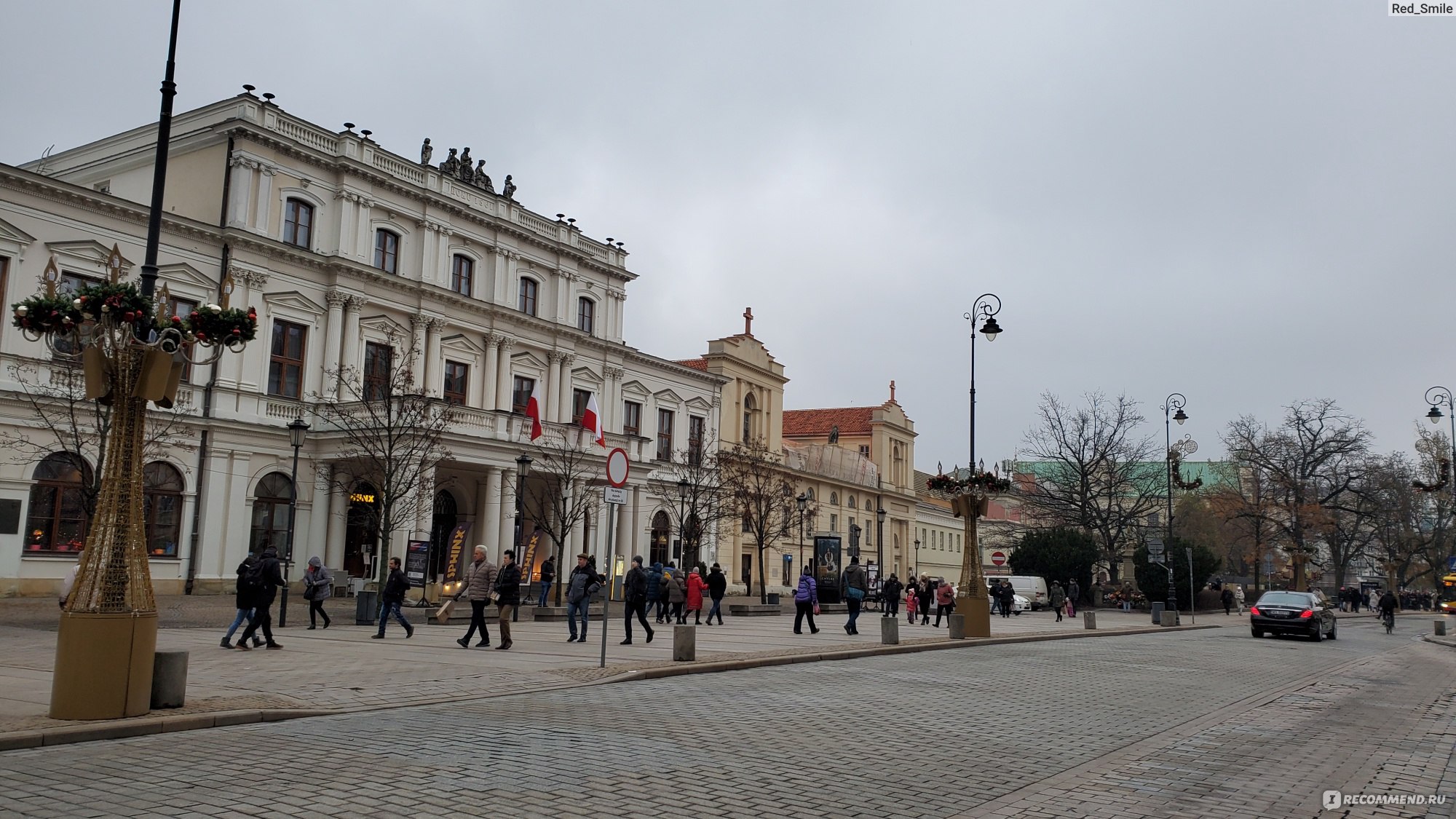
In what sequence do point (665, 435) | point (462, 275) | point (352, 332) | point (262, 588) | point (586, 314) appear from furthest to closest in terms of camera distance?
point (665, 435) < point (586, 314) < point (462, 275) < point (352, 332) < point (262, 588)

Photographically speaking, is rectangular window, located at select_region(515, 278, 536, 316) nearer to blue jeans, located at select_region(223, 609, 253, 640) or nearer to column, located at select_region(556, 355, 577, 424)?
column, located at select_region(556, 355, 577, 424)

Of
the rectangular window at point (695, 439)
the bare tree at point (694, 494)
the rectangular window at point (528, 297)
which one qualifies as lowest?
the bare tree at point (694, 494)

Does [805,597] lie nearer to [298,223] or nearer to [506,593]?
[506,593]

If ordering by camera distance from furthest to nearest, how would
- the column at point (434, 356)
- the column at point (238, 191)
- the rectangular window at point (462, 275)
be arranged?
the rectangular window at point (462, 275) < the column at point (434, 356) < the column at point (238, 191)

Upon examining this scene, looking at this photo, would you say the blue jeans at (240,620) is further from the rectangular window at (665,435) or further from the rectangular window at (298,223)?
the rectangular window at (665,435)

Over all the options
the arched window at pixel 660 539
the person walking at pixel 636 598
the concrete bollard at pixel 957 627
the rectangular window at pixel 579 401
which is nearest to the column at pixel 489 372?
the rectangular window at pixel 579 401

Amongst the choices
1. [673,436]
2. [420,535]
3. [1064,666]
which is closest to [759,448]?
[673,436]

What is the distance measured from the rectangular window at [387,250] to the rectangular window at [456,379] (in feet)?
15.3

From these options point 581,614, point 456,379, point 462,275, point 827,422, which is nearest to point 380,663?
point 581,614

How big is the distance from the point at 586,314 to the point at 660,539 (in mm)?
12681

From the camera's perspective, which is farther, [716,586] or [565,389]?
[565,389]

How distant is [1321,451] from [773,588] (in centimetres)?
3296

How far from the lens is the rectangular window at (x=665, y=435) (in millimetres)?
57625

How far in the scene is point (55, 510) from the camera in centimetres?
3100
